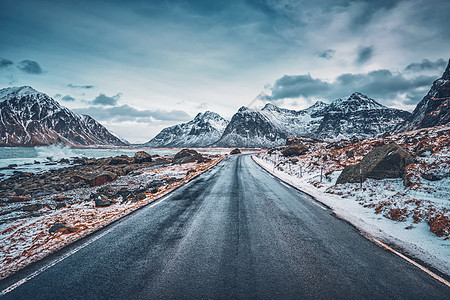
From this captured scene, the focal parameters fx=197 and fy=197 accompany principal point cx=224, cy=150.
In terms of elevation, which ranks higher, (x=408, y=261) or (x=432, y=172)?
(x=432, y=172)

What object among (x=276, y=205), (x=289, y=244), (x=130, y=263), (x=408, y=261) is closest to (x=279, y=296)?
(x=289, y=244)

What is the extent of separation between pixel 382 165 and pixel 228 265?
10951 millimetres

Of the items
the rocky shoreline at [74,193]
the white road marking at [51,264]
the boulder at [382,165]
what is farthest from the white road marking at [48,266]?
the boulder at [382,165]

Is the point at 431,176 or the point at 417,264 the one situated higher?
the point at 431,176

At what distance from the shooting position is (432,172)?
8.72m

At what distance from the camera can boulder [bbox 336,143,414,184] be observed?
33.6 feet

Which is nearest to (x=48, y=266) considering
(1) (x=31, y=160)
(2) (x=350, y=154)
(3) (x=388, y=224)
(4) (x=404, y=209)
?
(3) (x=388, y=224)

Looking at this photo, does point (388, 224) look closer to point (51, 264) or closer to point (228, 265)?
point (228, 265)

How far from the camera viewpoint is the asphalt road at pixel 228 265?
10.2 feet

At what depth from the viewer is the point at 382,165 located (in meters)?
10.7

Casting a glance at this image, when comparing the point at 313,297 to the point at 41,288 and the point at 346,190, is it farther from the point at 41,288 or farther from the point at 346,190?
the point at 346,190

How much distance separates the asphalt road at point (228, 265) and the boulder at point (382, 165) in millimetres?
6138

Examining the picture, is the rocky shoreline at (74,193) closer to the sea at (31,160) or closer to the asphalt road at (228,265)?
the asphalt road at (228,265)

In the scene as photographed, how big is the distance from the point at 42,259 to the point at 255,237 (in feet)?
15.3
